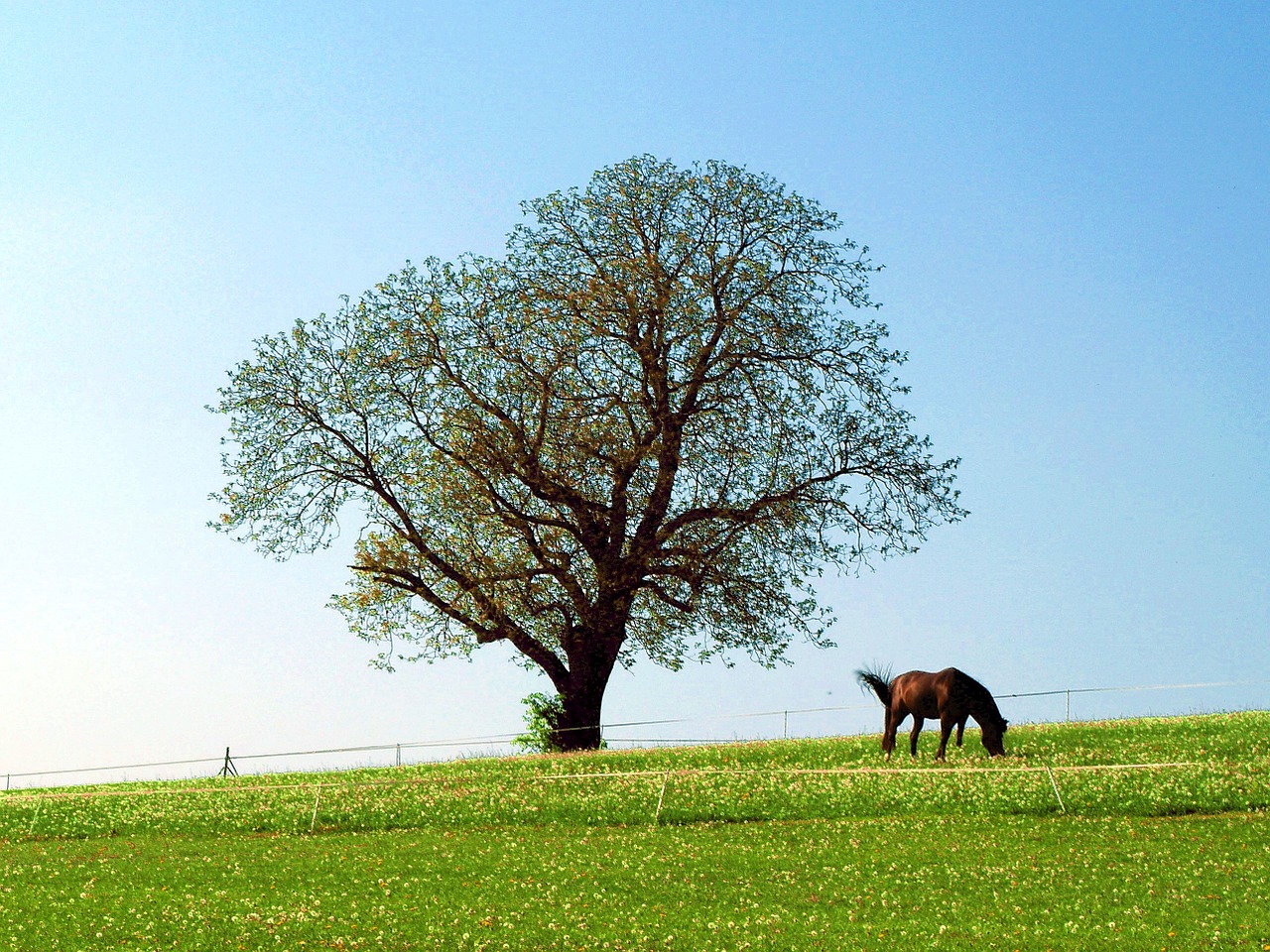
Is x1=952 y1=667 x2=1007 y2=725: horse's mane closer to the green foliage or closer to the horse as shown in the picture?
the horse

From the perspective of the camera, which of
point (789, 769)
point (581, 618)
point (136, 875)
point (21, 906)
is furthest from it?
point (581, 618)

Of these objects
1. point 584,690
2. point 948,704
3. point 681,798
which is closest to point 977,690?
point 948,704

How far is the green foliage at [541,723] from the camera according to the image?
4209 centimetres

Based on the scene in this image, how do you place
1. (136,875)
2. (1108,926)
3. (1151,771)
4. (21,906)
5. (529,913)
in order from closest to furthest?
(1108,926), (529,913), (21,906), (136,875), (1151,771)

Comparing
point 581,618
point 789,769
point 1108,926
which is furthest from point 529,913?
point 581,618

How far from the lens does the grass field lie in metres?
18.2

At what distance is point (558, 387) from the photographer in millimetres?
42219

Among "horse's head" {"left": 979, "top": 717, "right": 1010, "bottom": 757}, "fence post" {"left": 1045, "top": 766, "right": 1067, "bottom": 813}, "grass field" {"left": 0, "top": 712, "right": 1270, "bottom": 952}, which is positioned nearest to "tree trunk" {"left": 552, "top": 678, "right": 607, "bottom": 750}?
"grass field" {"left": 0, "top": 712, "right": 1270, "bottom": 952}

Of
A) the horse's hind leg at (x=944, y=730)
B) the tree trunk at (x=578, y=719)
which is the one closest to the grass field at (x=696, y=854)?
the horse's hind leg at (x=944, y=730)

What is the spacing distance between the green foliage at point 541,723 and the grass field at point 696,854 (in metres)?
5.72

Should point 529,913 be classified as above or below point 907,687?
below

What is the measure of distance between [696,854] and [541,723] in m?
19.7

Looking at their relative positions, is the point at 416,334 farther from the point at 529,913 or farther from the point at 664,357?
the point at 529,913

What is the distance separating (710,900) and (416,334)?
27.1 metres
